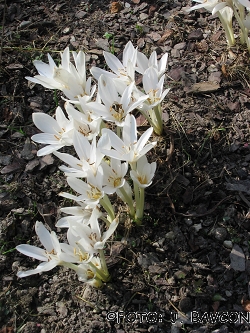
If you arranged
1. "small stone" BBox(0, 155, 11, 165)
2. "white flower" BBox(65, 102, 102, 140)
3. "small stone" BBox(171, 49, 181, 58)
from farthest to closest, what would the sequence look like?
"small stone" BBox(171, 49, 181, 58) → "small stone" BBox(0, 155, 11, 165) → "white flower" BBox(65, 102, 102, 140)

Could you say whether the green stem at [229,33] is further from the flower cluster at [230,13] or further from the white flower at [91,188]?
the white flower at [91,188]

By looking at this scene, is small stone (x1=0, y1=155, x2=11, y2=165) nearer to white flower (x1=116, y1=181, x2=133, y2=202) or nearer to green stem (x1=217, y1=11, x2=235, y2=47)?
white flower (x1=116, y1=181, x2=133, y2=202)

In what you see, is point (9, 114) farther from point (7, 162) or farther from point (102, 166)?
point (102, 166)

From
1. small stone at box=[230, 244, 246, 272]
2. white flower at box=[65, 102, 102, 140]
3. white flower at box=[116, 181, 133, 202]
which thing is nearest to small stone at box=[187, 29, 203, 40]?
white flower at box=[65, 102, 102, 140]

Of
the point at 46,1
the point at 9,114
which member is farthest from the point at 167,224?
the point at 46,1

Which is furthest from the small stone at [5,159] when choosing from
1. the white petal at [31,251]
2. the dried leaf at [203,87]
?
the dried leaf at [203,87]
